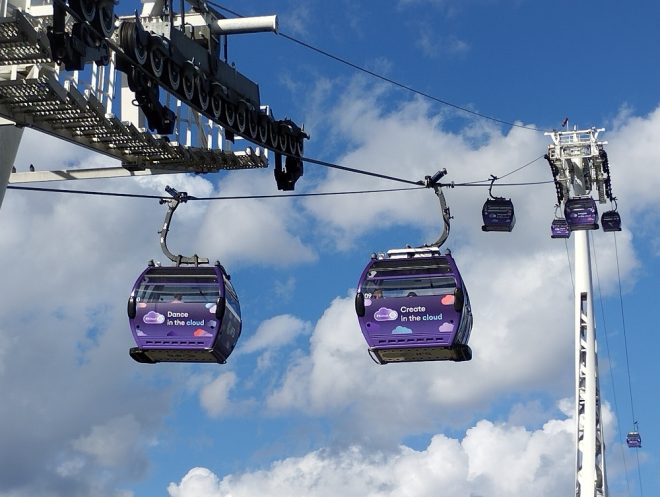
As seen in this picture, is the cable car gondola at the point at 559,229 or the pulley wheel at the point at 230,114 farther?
the cable car gondola at the point at 559,229

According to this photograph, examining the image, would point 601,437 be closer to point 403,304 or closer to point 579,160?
point 579,160

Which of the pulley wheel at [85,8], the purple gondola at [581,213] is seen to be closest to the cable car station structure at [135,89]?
the pulley wheel at [85,8]

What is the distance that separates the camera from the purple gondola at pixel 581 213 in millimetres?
43375

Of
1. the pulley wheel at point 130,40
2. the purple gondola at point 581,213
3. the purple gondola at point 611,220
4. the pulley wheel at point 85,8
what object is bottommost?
the pulley wheel at point 85,8

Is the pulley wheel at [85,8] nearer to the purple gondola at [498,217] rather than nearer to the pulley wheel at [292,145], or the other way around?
the pulley wheel at [292,145]

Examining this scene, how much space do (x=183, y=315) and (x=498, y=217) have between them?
13.8 metres

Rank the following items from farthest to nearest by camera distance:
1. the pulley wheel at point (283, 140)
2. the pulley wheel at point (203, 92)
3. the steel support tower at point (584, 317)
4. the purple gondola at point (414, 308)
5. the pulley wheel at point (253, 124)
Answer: the steel support tower at point (584, 317) → the purple gondola at point (414, 308) → the pulley wheel at point (283, 140) → the pulley wheel at point (253, 124) → the pulley wheel at point (203, 92)

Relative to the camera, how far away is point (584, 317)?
45.2m

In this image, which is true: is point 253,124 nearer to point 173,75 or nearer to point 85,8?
point 173,75

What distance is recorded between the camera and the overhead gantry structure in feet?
52.7

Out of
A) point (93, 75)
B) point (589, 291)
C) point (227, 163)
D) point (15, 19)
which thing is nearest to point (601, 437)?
point (589, 291)

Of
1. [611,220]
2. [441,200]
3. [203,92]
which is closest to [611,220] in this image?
[611,220]

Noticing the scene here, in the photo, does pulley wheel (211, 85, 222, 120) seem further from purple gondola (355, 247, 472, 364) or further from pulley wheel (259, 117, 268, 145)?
purple gondola (355, 247, 472, 364)

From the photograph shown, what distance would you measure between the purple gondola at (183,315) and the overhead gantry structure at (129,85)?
2.33 metres
